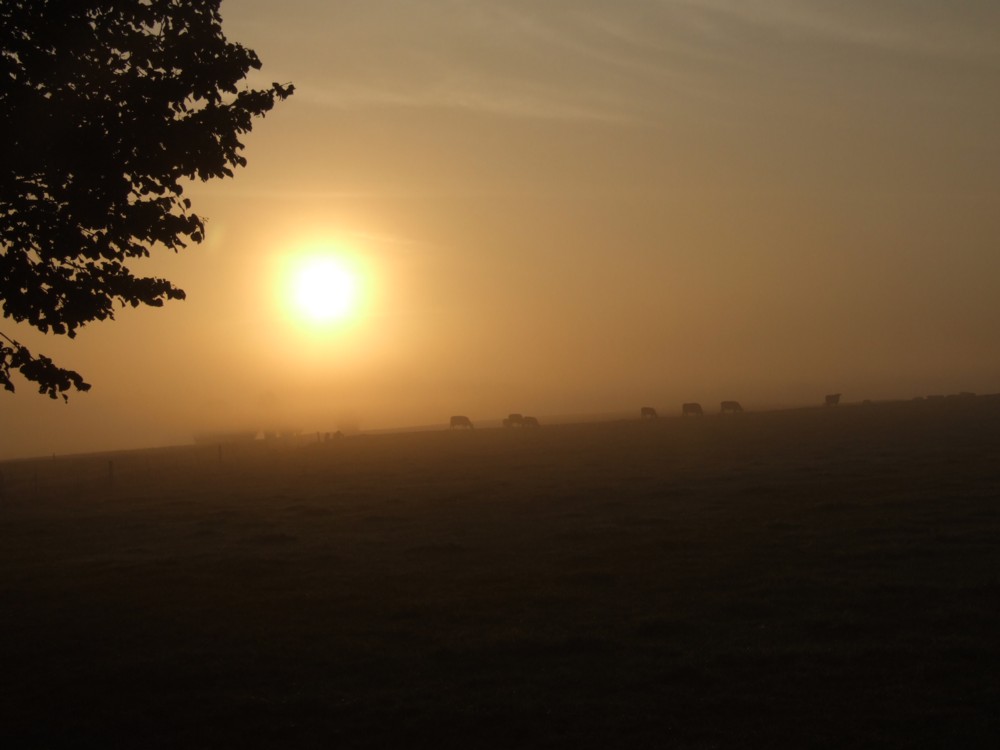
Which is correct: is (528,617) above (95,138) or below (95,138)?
below

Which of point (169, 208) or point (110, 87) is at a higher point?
point (110, 87)

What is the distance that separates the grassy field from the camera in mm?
14375

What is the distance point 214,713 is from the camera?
15.4 m

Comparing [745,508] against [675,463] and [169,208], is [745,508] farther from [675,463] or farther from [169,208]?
[169,208]

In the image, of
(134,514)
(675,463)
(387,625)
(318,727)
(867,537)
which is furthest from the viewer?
(675,463)

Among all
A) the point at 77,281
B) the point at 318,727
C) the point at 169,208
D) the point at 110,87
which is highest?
the point at 110,87

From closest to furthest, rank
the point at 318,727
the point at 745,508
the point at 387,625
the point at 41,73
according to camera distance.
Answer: the point at 318,727 < the point at 41,73 < the point at 387,625 < the point at 745,508

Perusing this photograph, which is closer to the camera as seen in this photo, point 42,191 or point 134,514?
point 42,191

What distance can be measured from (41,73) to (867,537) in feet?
72.9

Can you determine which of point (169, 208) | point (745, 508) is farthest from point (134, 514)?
point (169, 208)

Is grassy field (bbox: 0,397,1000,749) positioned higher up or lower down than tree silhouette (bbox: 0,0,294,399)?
lower down

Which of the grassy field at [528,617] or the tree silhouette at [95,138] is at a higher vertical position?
the tree silhouette at [95,138]

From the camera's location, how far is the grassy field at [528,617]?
1438 cm

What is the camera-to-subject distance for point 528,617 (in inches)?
805
